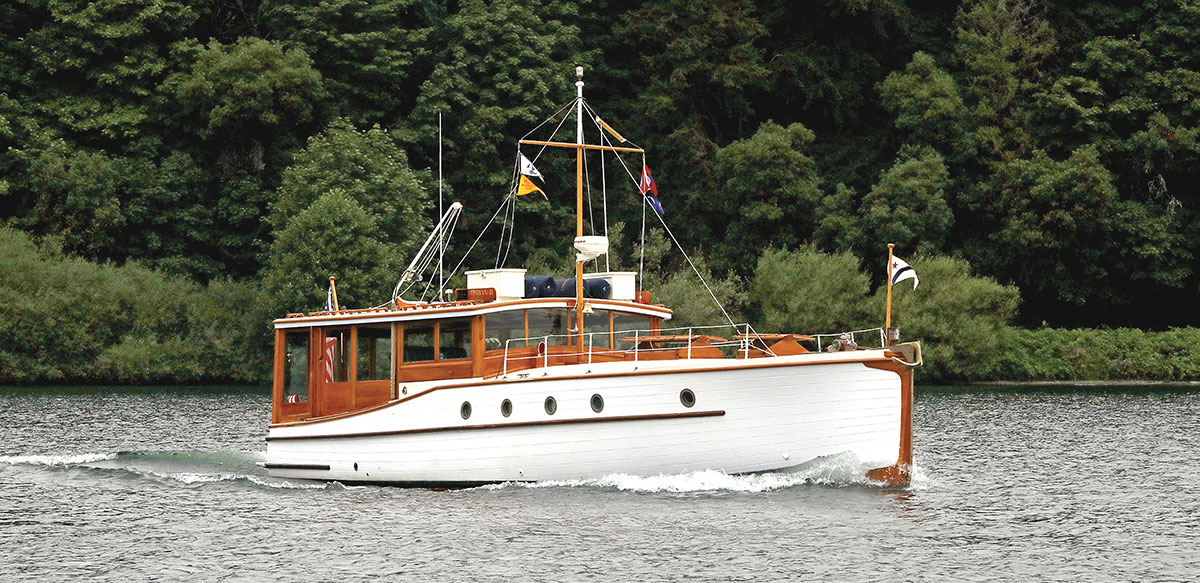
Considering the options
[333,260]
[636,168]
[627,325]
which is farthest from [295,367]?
[636,168]

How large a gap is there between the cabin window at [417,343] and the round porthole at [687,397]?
5617 mm

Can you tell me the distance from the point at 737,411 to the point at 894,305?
3487 centimetres

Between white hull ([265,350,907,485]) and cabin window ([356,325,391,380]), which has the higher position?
cabin window ([356,325,391,380])

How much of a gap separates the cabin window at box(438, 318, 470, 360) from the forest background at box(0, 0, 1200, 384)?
29412 mm

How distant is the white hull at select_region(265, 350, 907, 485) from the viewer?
26047 mm

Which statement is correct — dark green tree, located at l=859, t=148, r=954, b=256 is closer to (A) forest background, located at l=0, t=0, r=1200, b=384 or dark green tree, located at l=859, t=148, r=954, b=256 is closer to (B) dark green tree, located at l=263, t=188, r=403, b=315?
(A) forest background, located at l=0, t=0, r=1200, b=384

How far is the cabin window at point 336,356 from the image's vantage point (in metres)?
29.9

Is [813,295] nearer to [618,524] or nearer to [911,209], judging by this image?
[911,209]

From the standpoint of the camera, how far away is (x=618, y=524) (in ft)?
81.5

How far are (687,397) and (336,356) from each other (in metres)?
7.99

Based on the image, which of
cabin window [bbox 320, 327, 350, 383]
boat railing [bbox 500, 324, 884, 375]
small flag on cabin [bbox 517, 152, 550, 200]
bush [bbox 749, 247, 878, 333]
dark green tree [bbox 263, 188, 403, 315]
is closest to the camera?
boat railing [bbox 500, 324, 884, 375]

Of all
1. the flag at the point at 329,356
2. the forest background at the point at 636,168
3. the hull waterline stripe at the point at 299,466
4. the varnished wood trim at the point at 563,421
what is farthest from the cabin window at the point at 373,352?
the forest background at the point at 636,168

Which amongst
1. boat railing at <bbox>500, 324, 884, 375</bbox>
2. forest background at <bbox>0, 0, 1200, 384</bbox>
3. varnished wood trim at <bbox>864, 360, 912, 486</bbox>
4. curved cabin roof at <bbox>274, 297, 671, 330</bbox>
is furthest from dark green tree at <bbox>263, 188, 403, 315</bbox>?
varnished wood trim at <bbox>864, 360, 912, 486</bbox>

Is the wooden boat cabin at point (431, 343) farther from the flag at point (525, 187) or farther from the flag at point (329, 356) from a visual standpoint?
the flag at point (525, 187)
